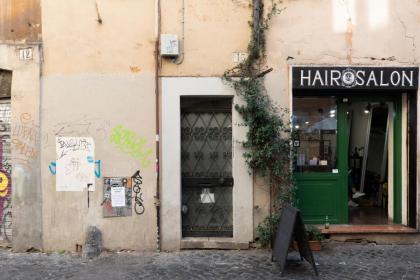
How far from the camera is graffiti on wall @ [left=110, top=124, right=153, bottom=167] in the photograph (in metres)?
7.12

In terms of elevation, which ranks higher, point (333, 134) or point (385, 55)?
point (385, 55)

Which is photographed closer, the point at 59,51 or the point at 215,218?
the point at 59,51

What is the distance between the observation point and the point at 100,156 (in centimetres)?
712

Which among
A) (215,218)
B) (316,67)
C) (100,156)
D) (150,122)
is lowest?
(215,218)

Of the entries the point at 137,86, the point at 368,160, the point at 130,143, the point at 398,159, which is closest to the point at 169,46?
the point at 137,86

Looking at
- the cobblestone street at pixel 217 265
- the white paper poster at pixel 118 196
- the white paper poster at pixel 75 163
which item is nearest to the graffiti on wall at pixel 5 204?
the cobblestone street at pixel 217 265

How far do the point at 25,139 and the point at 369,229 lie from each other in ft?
18.6

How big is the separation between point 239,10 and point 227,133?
1959 millimetres

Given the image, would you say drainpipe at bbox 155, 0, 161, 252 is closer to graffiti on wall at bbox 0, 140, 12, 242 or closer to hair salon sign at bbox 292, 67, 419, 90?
hair salon sign at bbox 292, 67, 419, 90

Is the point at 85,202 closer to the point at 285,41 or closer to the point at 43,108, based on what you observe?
the point at 43,108

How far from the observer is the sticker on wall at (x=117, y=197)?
7.14 metres

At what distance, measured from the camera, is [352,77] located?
7191mm

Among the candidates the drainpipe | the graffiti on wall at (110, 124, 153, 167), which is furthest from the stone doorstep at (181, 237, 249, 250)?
the graffiti on wall at (110, 124, 153, 167)

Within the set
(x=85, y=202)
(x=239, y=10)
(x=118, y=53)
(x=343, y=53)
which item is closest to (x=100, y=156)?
(x=85, y=202)
